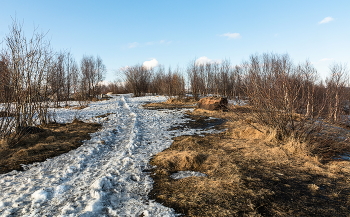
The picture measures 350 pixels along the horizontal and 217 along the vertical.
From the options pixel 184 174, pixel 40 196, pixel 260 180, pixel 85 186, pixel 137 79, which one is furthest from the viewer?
pixel 137 79

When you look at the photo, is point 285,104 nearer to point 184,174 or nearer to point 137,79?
point 184,174

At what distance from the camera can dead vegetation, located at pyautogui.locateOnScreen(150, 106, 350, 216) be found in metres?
2.79

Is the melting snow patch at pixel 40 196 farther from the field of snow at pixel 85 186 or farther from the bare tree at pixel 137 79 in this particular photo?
the bare tree at pixel 137 79

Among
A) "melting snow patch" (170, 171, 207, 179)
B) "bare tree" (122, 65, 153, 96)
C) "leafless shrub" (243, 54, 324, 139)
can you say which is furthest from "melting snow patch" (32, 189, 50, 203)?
"bare tree" (122, 65, 153, 96)

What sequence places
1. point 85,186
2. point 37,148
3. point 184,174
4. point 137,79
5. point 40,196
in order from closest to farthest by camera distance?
point 40,196, point 85,186, point 184,174, point 37,148, point 137,79

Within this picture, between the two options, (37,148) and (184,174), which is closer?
(184,174)

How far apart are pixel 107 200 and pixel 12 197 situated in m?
1.52

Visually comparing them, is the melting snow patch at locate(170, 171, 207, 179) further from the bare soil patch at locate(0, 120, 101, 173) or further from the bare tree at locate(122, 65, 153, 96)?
the bare tree at locate(122, 65, 153, 96)

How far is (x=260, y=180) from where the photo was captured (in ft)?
11.8

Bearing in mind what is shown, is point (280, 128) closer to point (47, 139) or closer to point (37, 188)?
point (37, 188)

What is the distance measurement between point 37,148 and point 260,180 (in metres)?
5.60

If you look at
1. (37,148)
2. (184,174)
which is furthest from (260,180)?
(37,148)

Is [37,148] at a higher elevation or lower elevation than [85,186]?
higher

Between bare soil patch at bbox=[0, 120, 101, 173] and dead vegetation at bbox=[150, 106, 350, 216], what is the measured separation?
9.38ft
